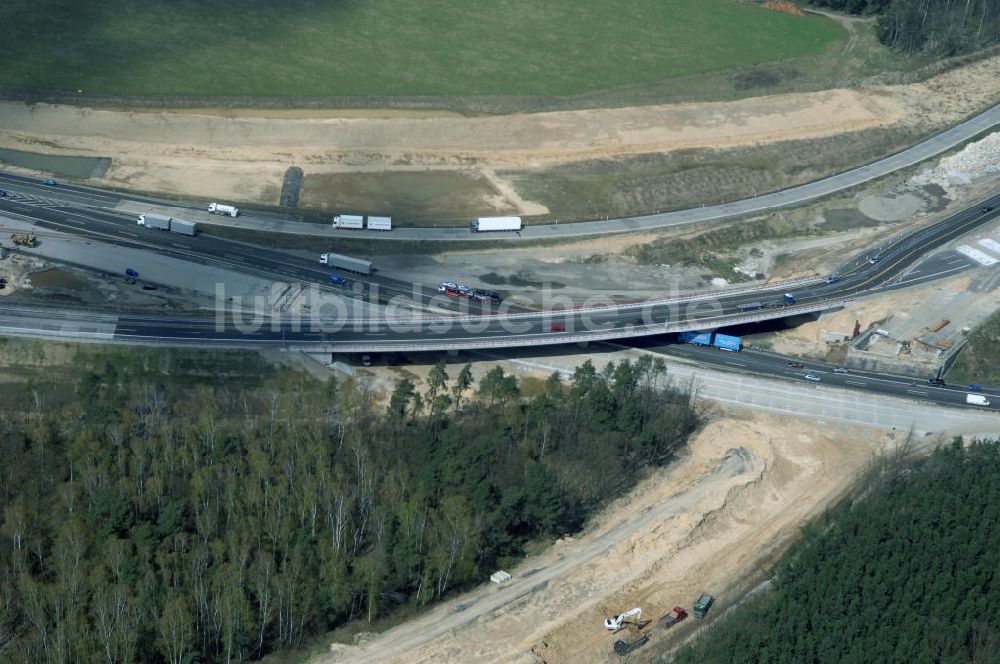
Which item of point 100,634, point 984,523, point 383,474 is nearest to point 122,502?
point 100,634

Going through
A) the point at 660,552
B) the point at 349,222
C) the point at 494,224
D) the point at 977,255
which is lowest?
the point at 660,552

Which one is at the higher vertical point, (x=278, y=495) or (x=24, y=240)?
(x=24, y=240)

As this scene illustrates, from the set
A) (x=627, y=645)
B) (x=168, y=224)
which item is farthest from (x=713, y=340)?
(x=168, y=224)

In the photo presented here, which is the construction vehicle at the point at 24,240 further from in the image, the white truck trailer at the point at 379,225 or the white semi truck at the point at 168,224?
the white truck trailer at the point at 379,225

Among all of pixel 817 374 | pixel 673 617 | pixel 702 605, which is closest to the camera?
pixel 673 617

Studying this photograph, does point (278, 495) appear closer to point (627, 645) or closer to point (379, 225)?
point (627, 645)

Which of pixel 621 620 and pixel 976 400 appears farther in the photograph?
pixel 976 400

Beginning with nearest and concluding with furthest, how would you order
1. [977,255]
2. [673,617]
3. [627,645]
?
[627,645]
[673,617]
[977,255]
